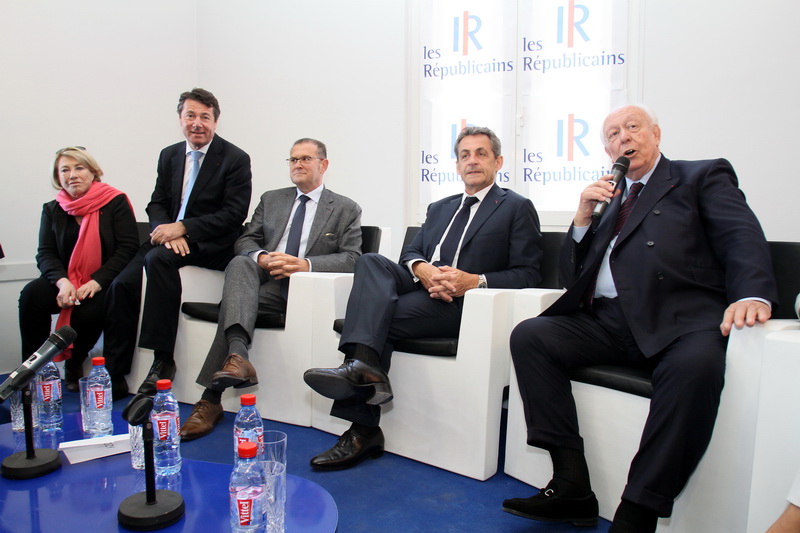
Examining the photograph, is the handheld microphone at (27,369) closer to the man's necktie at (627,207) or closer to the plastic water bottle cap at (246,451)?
the plastic water bottle cap at (246,451)

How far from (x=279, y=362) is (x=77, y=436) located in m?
1.05

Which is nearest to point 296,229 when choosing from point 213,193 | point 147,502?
point 213,193

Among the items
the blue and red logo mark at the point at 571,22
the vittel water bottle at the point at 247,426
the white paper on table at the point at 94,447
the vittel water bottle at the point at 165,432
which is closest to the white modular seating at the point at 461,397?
the vittel water bottle at the point at 247,426

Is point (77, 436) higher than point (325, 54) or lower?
lower

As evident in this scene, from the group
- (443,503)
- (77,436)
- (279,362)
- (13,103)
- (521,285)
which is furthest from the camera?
(13,103)

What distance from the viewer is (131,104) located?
4.44m

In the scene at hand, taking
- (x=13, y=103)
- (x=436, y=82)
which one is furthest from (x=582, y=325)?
(x=13, y=103)

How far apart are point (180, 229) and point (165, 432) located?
1.58m

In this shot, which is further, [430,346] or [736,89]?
[736,89]

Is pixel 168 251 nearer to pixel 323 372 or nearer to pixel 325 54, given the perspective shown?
pixel 323 372

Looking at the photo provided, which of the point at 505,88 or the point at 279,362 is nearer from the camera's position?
the point at 279,362

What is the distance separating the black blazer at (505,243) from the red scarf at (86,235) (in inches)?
74.1

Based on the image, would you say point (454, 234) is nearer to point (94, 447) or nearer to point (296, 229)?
point (296, 229)

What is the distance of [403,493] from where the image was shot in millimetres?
2078
